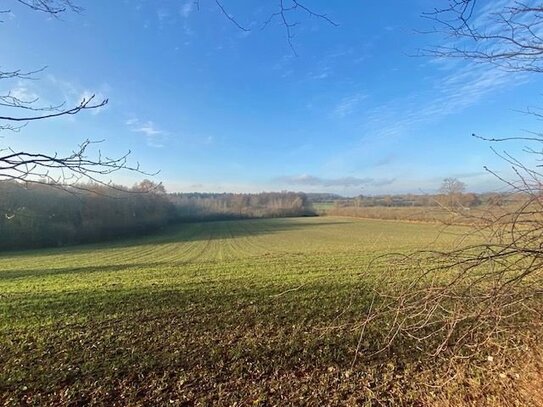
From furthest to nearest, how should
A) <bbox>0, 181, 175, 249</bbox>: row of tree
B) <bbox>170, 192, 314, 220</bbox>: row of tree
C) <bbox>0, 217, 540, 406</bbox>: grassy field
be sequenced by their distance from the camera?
<bbox>170, 192, 314, 220</bbox>: row of tree → <bbox>0, 181, 175, 249</bbox>: row of tree → <bbox>0, 217, 540, 406</bbox>: grassy field

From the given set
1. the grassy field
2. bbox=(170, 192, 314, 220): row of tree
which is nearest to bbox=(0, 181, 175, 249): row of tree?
bbox=(170, 192, 314, 220): row of tree

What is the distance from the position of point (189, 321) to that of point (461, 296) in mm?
6051

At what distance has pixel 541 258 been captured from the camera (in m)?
2.37

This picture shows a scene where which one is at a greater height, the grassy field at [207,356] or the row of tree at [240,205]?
the row of tree at [240,205]

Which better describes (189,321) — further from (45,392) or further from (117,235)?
(117,235)

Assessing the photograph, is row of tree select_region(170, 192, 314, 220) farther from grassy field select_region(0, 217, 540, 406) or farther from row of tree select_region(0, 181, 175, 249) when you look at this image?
grassy field select_region(0, 217, 540, 406)

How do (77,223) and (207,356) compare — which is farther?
(77,223)

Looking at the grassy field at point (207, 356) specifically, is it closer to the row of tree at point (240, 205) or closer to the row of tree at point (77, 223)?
the row of tree at point (77, 223)

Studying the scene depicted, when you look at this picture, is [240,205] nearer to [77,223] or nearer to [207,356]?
[77,223]

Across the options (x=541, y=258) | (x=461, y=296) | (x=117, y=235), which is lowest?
(x=117, y=235)

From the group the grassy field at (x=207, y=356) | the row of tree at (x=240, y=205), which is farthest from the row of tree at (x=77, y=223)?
the grassy field at (x=207, y=356)

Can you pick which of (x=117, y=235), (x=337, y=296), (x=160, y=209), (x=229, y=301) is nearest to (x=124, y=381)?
(x=229, y=301)

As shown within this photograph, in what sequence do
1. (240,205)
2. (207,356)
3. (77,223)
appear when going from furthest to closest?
(240,205) → (77,223) → (207,356)

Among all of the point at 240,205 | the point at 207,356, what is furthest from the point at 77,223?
the point at 240,205
